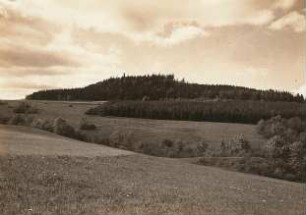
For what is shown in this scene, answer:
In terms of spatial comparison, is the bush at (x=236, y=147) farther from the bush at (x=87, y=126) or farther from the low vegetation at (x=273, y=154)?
the bush at (x=87, y=126)

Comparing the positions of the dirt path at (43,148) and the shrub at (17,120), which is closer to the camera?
the dirt path at (43,148)

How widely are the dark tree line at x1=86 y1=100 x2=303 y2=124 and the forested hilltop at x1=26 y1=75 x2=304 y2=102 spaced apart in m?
23.6

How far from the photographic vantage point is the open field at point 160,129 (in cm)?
8906

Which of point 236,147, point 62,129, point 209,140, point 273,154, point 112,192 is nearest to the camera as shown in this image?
point 112,192

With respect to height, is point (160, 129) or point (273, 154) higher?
point (160, 129)

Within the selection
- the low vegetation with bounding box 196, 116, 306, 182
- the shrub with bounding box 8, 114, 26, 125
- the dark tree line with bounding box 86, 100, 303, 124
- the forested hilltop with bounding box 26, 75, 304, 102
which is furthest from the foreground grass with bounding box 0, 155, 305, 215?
the forested hilltop with bounding box 26, 75, 304, 102

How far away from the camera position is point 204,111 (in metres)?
118

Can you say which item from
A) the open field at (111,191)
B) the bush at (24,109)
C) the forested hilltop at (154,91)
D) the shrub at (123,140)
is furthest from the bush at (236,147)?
the forested hilltop at (154,91)

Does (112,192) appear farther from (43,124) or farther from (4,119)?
(4,119)

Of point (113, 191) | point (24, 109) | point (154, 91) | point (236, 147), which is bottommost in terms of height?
point (236, 147)

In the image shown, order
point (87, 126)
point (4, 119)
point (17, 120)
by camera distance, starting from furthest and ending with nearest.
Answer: point (87, 126) < point (4, 119) < point (17, 120)

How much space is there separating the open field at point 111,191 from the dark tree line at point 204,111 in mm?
75805

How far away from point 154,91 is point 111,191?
131 metres

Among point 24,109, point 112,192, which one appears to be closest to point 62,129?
point 24,109
